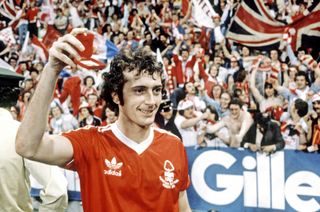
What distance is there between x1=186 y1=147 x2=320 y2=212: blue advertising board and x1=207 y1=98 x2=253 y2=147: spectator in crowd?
27 centimetres

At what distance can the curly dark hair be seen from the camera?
229cm

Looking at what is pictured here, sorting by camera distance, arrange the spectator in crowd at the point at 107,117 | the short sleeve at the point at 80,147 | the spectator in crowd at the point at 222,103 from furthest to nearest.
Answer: the spectator in crowd at the point at 107,117 < the spectator in crowd at the point at 222,103 < the short sleeve at the point at 80,147

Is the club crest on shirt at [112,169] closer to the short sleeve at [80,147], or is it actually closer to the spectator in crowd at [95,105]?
the short sleeve at [80,147]

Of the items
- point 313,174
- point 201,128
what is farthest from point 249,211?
point 201,128

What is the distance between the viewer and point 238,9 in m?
8.20

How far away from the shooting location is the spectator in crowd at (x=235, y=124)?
6.37m

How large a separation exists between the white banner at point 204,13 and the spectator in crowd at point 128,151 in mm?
6239

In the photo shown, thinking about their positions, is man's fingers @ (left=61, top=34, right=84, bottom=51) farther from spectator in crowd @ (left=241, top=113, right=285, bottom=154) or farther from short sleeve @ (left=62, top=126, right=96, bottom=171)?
spectator in crowd @ (left=241, top=113, right=285, bottom=154)

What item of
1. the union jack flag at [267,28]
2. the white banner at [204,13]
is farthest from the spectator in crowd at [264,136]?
the white banner at [204,13]

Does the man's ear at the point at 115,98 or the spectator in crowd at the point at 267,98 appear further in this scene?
the spectator in crowd at the point at 267,98

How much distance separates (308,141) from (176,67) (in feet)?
9.54

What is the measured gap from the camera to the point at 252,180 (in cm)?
595

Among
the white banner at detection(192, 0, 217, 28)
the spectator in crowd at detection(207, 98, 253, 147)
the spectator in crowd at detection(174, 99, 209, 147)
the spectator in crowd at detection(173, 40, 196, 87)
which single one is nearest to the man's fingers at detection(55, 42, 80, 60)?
the spectator in crowd at detection(207, 98, 253, 147)

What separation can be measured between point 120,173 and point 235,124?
4.45 m
